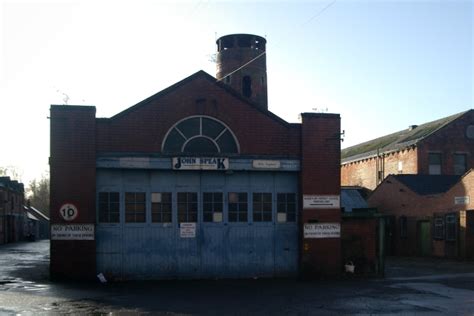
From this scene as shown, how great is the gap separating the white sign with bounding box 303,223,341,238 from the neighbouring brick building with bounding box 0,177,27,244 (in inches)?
1572

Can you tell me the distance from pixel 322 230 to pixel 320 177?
1745mm

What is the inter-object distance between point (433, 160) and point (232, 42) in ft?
57.8

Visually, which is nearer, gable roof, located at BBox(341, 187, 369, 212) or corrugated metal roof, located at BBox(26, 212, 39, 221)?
gable roof, located at BBox(341, 187, 369, 212)

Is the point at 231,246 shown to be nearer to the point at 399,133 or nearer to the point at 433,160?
the point at 433,160

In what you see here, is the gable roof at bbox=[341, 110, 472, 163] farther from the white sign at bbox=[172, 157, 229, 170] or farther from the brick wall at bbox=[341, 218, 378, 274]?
the white sign at bbox=[172, 157, 229, 170]

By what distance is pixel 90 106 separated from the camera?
17.9 meters

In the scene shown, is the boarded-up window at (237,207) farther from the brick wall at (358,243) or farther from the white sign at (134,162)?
the brick wall at (358,243)

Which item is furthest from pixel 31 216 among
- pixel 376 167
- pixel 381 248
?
pixel 381 248

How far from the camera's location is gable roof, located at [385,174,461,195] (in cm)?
3638

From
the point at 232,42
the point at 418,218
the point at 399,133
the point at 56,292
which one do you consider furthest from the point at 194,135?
the point at 399,133

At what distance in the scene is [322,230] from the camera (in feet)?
62.5

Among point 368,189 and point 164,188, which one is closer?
point 164,188

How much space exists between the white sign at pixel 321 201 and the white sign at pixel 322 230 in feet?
2.03

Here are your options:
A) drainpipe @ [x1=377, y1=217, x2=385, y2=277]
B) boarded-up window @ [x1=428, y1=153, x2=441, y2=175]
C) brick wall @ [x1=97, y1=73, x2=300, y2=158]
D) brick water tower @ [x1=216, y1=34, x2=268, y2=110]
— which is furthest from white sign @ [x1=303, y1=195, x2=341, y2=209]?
boarded-up window @ [x1=428, y1=153, x2=441, y2=175]
